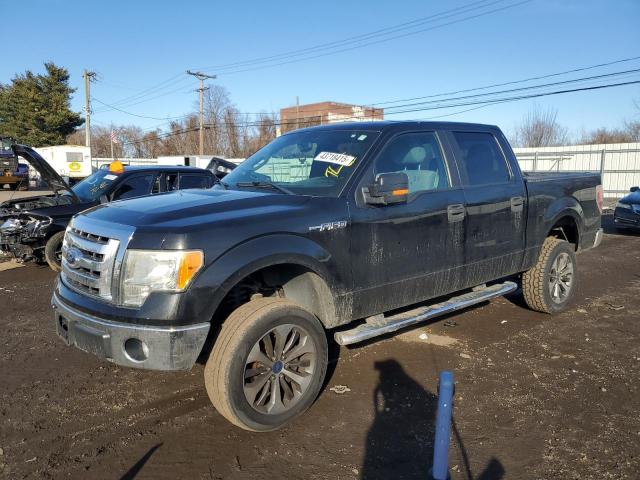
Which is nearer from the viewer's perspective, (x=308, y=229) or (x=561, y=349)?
(x=308, y=229)

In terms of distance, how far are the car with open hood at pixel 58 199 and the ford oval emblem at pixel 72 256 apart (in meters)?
4.16

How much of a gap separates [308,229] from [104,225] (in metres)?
1.31

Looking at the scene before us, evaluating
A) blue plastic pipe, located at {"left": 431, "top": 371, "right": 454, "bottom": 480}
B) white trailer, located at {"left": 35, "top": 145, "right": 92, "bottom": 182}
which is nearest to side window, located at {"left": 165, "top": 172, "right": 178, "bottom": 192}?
blue plastic pipe, located at {"left": 431, "top": 371, "right": 454, "bottom": 480}

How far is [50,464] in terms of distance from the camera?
2.97 metres

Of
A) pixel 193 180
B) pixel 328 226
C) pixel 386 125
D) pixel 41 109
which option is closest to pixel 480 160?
pixel 386 125

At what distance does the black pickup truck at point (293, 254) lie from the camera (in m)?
2.97

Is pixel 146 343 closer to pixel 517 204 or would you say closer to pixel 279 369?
pixel 279 369

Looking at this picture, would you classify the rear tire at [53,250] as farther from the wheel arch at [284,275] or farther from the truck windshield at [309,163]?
the wheel arch at [284,275]

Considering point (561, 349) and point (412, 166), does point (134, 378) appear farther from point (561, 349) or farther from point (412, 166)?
point (561, 349)

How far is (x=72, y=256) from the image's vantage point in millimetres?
3434

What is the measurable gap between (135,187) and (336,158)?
5627mm

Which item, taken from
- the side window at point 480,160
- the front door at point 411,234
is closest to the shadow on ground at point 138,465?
the front door at point 411,234

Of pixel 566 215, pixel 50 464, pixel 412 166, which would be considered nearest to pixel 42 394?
pixel 50 464

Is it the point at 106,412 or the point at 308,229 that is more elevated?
the point at 308,229
